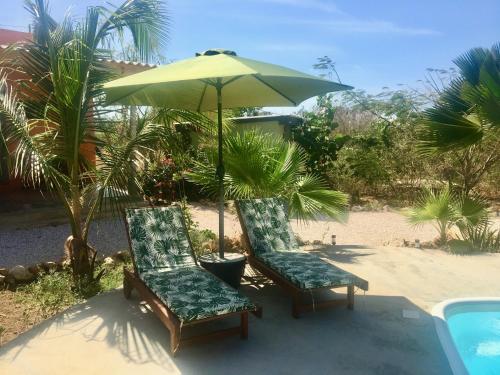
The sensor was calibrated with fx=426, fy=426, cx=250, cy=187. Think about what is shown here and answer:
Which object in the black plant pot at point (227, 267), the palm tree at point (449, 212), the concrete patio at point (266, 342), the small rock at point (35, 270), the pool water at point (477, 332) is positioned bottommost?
the pool water at point (477, 332)

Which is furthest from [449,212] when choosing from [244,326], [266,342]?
[244,326]

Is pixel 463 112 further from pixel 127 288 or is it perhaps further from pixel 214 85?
pixel 127 288

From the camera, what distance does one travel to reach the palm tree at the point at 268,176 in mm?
7113

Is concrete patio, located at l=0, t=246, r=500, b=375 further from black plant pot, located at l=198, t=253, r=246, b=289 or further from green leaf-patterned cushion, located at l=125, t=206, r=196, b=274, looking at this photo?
green leaf-patterned cushion, located at l=125, t=206, r=196, b=274

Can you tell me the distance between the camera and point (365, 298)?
5.45m

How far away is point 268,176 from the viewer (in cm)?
725

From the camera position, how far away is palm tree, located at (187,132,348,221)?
23.3ft

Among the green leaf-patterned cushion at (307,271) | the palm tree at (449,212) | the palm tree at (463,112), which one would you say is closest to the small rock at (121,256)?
the green leaf-patterned cushion at (307,271)

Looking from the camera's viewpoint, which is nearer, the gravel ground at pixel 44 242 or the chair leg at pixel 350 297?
the chair leg at pixel 350 297

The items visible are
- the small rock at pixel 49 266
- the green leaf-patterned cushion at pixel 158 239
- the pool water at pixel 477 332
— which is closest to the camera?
the pool water at pixel 477 332

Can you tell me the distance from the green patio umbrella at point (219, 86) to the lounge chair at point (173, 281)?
0.64 m

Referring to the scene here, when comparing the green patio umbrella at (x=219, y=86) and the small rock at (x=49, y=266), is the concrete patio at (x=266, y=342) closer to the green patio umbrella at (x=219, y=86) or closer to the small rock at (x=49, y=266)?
the small rock at (x=49, y=266)

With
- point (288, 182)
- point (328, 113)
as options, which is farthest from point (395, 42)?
point (288, 182)

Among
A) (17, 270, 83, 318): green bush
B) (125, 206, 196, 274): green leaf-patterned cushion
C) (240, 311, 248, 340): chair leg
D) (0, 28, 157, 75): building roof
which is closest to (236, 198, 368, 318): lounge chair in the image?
(240, 311, 248, 340): chair leg
